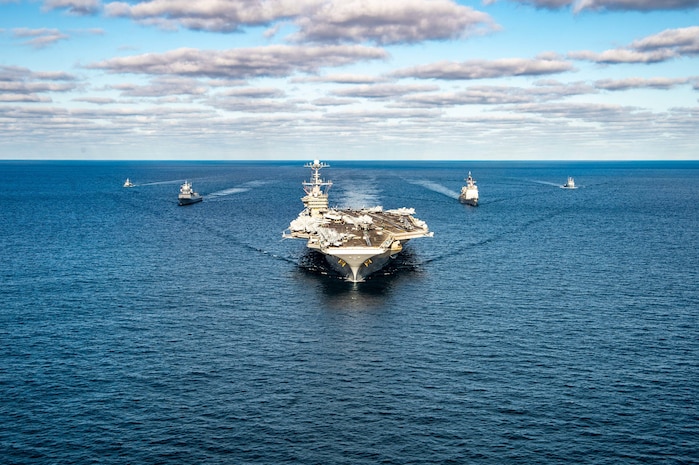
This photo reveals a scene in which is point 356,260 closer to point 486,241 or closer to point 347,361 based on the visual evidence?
point 347,361

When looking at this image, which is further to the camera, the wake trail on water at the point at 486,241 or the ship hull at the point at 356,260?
the wake trail on water at the point at 486,241

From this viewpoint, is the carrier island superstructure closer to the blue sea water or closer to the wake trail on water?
the blue sea water

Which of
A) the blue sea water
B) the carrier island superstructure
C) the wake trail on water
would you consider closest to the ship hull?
the carrier island superstructure

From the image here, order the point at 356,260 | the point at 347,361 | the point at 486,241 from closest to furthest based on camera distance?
the point at 347,361
the point at 356,260
the point at 486,241

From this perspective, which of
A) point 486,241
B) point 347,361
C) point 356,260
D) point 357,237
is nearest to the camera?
point 347,361

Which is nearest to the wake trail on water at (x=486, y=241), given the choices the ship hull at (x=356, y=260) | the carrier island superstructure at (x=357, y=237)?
the carrier island superstructure at (x=357, y=237)

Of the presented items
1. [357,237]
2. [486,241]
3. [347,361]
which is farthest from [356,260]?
[486,241]

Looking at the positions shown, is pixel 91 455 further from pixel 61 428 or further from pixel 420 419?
pixel 420 419

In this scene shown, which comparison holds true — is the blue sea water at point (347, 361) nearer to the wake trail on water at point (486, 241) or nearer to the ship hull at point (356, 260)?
the ship hull at point (356, 260)
